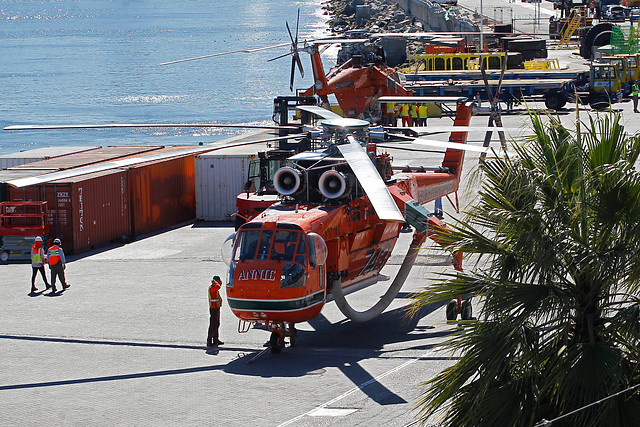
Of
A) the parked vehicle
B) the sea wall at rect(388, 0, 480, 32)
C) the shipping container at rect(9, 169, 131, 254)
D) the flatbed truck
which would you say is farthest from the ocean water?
the shipping container at rect(9, 169, 131, 254)

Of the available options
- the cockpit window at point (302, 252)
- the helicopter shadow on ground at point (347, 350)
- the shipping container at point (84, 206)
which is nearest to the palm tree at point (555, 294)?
the helicopter shadow on ground at point (347, 350)

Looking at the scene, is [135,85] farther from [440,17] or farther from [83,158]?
[83,158]

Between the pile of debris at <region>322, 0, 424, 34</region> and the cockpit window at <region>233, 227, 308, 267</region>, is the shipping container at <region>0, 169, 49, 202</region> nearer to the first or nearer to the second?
the cockpit window at <region>233, 227, 308, 267</region>

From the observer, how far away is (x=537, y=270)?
9328mm

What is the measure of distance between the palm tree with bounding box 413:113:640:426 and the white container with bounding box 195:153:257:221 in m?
23.4

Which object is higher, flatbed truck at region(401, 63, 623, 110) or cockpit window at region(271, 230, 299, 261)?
flatbed truck at region(401, 63, 623, 110)

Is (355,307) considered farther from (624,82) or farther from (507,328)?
(624,82)

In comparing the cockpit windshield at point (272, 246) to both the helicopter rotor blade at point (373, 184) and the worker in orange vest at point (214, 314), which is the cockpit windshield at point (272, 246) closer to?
the worker in orange vest at point (214, 314)

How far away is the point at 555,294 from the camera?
9320mm

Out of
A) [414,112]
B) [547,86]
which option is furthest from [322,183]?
[547,86]

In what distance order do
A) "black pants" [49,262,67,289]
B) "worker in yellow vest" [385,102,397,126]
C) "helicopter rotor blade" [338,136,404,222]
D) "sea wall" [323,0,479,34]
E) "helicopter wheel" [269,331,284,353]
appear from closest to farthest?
"helicopter rotor blade" [338,136,404,222]
"helicopter wheel" [269,331,284,353]
"black pants" [49,262,67,289]
"worker in yellow vest" [385,102,397,126]
"sea wall" [323,0,479,34]

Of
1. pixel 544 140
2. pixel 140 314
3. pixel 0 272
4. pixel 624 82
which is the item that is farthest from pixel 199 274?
pixel 624 82

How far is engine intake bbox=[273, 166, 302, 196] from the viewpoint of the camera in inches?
736

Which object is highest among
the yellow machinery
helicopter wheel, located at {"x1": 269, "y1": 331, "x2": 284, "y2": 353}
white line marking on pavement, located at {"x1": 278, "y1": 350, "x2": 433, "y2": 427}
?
the yellow machinery
